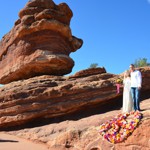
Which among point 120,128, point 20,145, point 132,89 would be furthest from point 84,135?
point 20,145

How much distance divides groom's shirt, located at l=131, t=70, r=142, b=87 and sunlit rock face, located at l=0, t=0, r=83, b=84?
753cm

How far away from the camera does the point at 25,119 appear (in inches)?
567

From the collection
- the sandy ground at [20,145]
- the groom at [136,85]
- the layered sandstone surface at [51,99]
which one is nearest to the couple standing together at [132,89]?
the groom at [136,85]

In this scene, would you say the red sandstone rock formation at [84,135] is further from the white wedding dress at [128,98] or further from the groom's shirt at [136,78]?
the groom's shirt at [136,78]

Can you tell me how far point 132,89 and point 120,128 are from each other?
1801mm

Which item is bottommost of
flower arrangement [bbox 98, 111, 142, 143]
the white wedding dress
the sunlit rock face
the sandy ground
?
the sandy ground

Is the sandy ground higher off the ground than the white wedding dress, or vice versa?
the white wedding dress

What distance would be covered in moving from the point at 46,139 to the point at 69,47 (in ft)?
29.0

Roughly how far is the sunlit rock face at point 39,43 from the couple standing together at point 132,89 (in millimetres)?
6884

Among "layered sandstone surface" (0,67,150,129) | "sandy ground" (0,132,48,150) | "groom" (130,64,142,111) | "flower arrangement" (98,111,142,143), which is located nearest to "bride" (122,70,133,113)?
"groom" (130,64,142,111)

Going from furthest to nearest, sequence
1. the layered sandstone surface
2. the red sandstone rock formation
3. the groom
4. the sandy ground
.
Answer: the layered sandstone surface
the sandy ground
the groom
the red sandstone rock formation

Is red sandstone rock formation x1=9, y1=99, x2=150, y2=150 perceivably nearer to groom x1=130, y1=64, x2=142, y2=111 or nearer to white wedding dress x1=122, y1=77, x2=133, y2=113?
groom x1=130, y1=64, x2=142, y2=111

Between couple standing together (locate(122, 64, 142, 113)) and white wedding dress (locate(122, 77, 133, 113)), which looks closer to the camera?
couple standing together (locate(122, 64, 142, 113))

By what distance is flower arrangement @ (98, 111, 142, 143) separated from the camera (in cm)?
929
